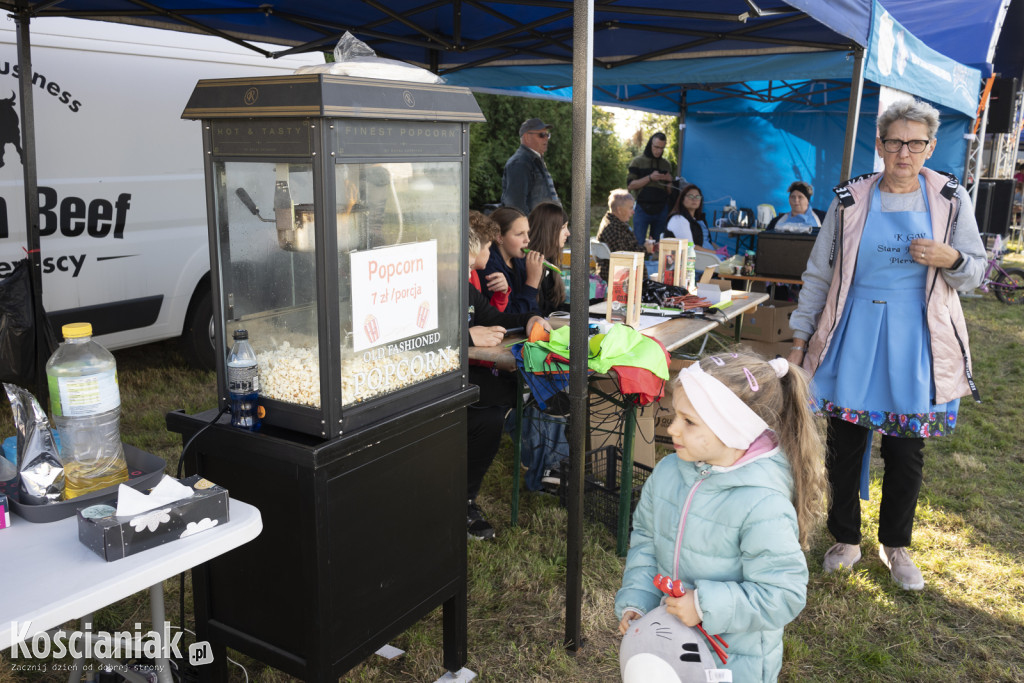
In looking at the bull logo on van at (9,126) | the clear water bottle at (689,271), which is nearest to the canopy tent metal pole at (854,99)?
the clear water bottle at (689,271)

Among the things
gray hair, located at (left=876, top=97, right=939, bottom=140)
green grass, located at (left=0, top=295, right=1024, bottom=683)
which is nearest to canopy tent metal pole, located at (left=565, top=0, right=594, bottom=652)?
green grass, located at (left=0, top=295, right=1024, bottom=683)

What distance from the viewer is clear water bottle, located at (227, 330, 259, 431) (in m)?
1.95

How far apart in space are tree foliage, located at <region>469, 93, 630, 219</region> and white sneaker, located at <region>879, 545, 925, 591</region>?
1032 cm

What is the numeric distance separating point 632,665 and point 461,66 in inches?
213

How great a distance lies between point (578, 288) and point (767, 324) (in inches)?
163

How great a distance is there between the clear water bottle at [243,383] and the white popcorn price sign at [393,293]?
0.86 ft

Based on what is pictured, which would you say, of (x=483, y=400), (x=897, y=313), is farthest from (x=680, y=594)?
(x=483, y=400)

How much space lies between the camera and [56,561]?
1.47m

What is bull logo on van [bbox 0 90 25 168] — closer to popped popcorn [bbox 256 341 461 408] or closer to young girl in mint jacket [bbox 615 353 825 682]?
popped popcorn [bbox 256 341 461 408]

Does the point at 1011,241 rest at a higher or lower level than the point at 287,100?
lower

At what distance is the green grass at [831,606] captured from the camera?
267cm

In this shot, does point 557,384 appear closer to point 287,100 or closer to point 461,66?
point 287,100

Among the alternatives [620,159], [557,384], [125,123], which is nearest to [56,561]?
[557,384]

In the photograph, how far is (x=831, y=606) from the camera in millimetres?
3039
